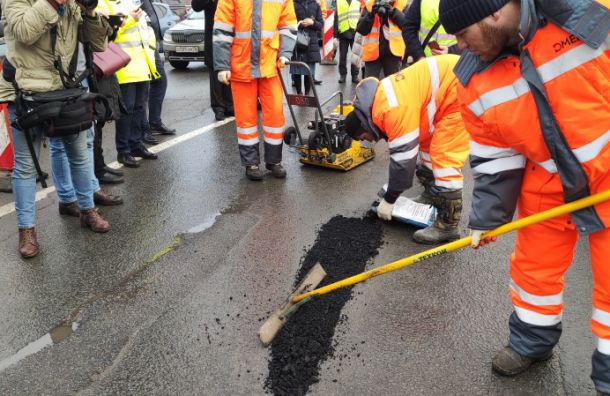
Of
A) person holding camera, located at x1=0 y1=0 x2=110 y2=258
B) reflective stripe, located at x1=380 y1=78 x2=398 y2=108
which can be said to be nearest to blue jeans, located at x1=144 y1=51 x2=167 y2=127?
person holding camera, located at x1=0 y1=0 x2=110 y2=258

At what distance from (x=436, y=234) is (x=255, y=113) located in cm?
222

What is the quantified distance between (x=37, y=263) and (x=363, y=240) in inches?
94.5

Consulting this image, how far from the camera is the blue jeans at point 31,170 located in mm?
3439

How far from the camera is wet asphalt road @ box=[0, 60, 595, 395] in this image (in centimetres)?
241

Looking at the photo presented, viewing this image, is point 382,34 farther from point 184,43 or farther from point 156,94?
point 184,43

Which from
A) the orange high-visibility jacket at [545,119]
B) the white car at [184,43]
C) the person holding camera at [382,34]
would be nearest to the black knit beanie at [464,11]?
the orange high-visibility jacket at [545,119]

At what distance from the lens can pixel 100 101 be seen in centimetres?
373

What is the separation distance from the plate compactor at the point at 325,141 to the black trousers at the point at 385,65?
58.0 inches

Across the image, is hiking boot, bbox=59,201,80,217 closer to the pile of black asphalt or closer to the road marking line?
the road marking line

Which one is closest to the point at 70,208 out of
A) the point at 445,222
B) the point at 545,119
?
the point at 445,222

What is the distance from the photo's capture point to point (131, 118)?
5234 millimetres

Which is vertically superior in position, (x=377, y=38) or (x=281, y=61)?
(x=281, y=61)

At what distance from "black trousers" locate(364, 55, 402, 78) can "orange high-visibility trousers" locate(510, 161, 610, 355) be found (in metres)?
4.48

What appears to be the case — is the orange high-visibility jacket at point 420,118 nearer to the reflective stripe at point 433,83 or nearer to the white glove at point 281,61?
the reflective stripe at point 433,83
